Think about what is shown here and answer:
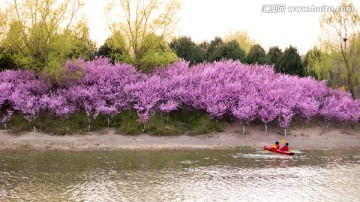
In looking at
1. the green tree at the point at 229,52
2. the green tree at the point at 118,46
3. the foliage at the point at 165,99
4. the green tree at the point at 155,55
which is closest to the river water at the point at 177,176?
the foliage at the point at 165,99

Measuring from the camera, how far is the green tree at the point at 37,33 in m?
30.7

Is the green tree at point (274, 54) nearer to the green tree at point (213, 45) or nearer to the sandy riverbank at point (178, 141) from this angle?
the green tree at point (213, 45)

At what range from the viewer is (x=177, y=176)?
55.7ft

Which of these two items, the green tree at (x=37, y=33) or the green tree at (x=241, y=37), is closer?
the green tree at (x=37, y=33)

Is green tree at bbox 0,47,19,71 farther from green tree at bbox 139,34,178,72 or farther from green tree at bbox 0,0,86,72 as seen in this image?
green tree at bbox 139,34,178,72

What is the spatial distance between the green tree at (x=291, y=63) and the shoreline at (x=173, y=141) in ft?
59.6

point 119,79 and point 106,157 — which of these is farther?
point 119,79

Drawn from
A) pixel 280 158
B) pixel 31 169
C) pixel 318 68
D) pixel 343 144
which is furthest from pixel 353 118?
pixel 31 169

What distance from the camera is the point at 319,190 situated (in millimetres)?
14961

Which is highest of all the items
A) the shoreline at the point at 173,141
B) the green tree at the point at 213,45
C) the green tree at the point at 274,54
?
the green tree at the point at 213,45

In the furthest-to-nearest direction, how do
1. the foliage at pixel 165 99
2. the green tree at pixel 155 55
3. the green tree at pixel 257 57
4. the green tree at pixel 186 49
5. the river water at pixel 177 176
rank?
1. the green tree at pixel 257 57
2. the green tree at pixel 186 49
3. the green tree at pixel 155 55
4. the foliage at pixel 165 99
5. the river water at pixel 177 176

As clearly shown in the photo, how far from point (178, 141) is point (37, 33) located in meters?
13.3

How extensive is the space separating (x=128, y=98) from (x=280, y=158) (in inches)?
467

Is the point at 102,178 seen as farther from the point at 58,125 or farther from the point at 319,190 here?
the point at 58,125
